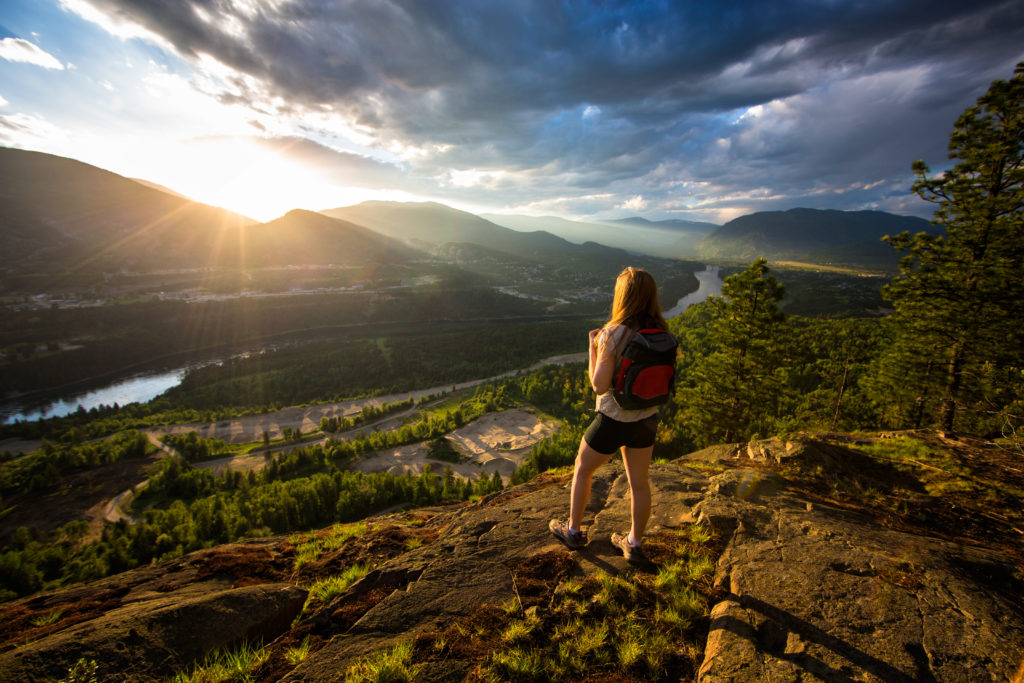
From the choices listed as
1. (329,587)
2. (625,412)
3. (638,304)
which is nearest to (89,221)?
(329,587)

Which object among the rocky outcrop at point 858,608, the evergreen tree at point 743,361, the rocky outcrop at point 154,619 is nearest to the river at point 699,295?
the evergreen tree at point 743,361

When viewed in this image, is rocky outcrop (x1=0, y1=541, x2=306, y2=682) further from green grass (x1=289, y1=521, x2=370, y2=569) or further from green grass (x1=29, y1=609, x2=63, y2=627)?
green grass (x1=289, y1=521, x2=370, y2=569)

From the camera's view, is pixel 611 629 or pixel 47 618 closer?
pixel 611 629

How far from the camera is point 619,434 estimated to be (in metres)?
3.69

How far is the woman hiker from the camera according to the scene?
3.52 metres

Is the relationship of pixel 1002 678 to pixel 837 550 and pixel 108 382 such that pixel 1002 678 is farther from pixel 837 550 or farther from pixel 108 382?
pixel 108 382

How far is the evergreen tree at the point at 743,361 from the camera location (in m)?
16.1

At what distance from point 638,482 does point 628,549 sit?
2.78 ft

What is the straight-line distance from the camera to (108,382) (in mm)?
69562

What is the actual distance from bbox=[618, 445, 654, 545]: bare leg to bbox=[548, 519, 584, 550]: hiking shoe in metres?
0.69

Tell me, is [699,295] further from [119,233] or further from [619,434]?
[119,233]

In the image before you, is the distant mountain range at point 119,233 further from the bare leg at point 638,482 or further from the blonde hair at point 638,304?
the bare leg at point 638,482

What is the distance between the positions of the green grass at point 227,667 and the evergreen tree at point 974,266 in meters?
17.2

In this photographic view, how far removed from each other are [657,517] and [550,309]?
12693 cm
